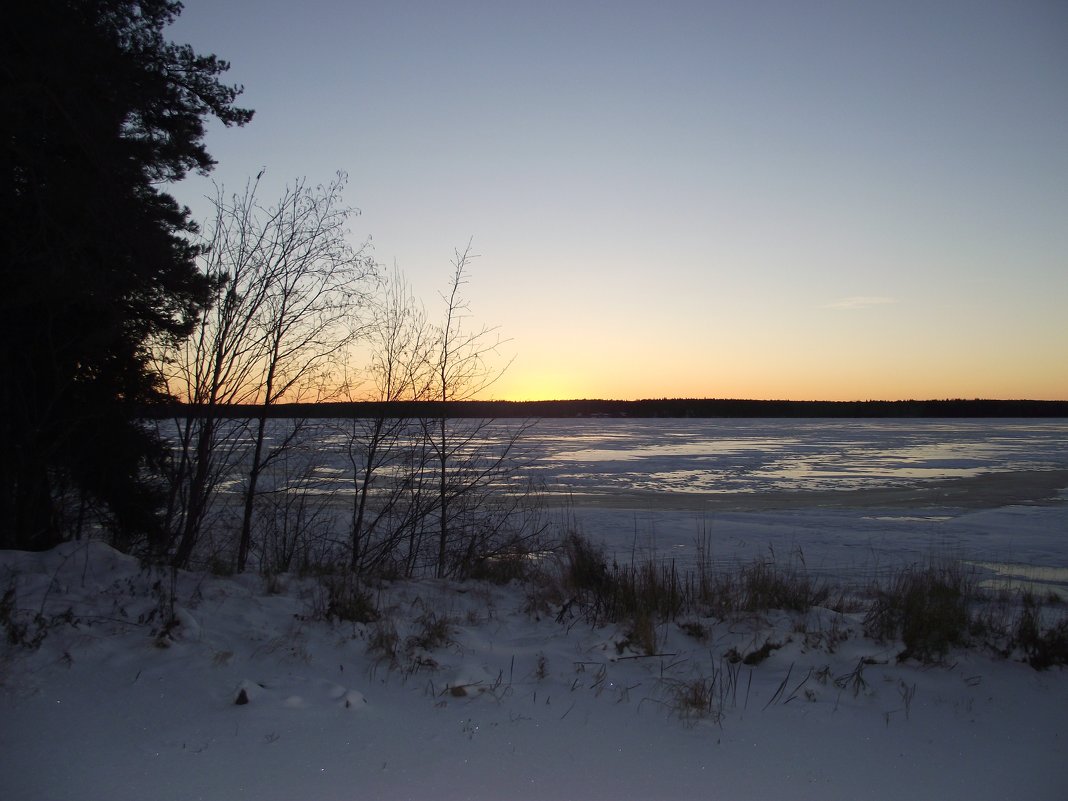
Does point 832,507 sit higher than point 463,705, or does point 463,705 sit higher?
point 463,705

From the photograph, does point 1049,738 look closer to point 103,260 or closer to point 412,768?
point 412,768

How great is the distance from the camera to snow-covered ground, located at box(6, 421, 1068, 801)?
342 cm

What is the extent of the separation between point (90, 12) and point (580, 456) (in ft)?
89.3

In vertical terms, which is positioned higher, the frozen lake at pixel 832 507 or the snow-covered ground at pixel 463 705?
the snow-covered ground at pixel 463 705

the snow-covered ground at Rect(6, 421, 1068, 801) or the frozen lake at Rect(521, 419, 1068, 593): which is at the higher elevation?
the snow-covered ground at Rect(6, 421, 1068, 801)

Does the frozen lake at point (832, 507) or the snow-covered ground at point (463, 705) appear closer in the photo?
the snow-covered ground at point (463, 705)

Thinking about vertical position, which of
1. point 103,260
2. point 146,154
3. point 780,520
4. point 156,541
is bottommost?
point 780,520

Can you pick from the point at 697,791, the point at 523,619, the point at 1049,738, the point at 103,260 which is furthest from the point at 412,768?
the point at 103,260

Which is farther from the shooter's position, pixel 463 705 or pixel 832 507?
pixel 832 507

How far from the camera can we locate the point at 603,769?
360 cm

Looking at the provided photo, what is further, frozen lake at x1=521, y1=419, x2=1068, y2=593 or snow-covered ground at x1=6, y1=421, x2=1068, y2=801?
frozen lake at x1=521, y1=419, x2=1068, y2=593

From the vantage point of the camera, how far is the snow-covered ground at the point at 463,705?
342cm

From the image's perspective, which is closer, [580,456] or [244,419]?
[244,419]

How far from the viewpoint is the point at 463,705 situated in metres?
4.20
